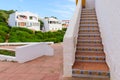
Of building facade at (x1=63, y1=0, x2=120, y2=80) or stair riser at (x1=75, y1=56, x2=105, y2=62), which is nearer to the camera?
building facade at (x1=63, y1=0, x2=120, y2=80)

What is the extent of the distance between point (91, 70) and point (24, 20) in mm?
40508

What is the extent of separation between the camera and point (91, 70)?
15.8 ft

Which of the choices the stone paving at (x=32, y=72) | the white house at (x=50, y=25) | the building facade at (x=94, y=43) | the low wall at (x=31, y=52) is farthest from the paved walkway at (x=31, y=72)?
the white house at (x=50, y=25)

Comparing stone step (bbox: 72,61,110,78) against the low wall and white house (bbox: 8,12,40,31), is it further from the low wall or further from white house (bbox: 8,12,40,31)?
white house (bbox: 8,12,40,31)

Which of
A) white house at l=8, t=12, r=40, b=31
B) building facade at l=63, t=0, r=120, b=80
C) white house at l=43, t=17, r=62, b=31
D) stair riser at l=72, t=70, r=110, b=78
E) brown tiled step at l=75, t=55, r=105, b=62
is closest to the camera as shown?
building facade at l=63, t=0, r=120, b=80

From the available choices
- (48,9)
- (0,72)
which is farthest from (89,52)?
(48,9)

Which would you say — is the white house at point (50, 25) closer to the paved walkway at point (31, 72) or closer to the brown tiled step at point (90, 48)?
the paved walkway at point (31, 72)

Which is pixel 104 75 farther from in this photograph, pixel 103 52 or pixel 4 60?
pixel 4 60

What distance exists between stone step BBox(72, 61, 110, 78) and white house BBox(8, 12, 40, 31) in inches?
1389

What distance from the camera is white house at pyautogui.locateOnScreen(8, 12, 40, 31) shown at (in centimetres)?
3977

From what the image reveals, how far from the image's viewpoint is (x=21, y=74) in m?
5.69

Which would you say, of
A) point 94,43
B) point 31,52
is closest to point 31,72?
point 31,52

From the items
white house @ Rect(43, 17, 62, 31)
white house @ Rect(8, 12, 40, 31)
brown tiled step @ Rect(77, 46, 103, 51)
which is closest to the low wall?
brown tiled step @ Rect(77, 46, 103, 51)

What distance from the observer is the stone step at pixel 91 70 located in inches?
187
